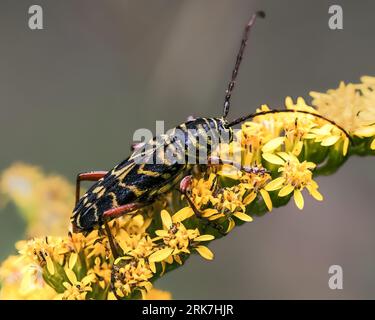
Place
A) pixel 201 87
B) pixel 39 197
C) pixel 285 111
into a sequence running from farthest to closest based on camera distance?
pixel 201 87
pixel 39 197
pixel 285 111

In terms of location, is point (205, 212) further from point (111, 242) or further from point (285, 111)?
point (285, 111)

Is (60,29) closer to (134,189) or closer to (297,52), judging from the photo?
(297,52)

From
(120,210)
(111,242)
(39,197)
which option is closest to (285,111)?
(120,210)

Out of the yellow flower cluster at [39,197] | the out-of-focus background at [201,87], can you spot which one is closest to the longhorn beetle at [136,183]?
the yellow flower cluster at [39,197]

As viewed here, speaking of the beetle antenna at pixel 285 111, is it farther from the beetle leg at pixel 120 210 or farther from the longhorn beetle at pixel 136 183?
the beetle leg at pixel 120 210

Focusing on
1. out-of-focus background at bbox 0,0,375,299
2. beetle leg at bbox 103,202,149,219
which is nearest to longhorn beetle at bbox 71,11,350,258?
beetle leg at bbox 103,202,149,219
